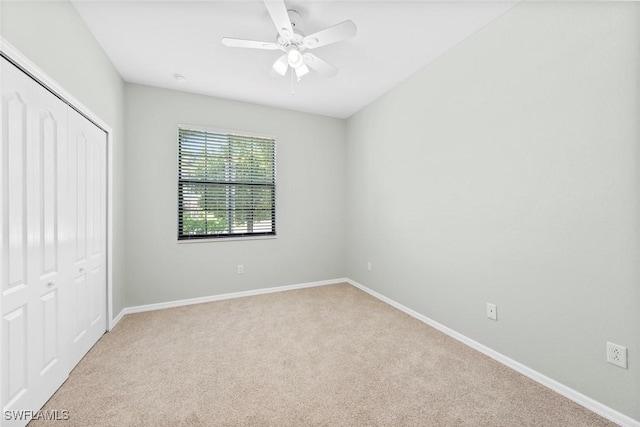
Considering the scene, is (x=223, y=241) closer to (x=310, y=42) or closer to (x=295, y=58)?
(x=295, y=58)

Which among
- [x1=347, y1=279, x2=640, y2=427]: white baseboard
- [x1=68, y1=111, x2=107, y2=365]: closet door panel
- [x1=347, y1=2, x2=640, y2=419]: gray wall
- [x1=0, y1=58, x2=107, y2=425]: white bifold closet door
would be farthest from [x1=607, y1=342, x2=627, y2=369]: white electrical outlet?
[x1=68, y1=111, x2=107, y2=365]: closet door panel

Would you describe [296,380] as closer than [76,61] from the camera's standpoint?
Yes

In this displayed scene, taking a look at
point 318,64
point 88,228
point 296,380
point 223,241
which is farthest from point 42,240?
point 318,64

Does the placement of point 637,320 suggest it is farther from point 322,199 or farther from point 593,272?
point 322,199

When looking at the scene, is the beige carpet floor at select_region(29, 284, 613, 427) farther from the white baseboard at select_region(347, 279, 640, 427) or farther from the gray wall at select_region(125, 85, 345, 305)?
the gray wall at select_region(125, 85, 345, 305)

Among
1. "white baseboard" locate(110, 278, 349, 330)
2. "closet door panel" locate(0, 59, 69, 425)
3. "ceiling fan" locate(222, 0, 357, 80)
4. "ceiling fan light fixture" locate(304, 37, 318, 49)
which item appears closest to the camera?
"closet door panel" locate(0, 59, 69, 425)

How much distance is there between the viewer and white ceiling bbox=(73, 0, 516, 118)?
75.0 inches

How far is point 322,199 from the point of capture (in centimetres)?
407

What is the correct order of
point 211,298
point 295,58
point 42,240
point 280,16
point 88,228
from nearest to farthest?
1. point 42,240
2. point 280,16
3. point 295,58
4. point 88,228
5. point 211,298

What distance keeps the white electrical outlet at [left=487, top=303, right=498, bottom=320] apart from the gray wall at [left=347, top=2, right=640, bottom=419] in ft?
0.13

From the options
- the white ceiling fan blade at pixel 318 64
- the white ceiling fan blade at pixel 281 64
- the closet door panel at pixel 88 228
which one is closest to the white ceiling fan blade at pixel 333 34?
the white ceiling fan blade at pixel 318 64

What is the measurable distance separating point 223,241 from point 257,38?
2362 millimetres

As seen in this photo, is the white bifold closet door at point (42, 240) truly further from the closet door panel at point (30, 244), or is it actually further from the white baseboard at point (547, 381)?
the white baseboard at point (547, 381)

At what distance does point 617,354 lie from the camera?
1.46 m
